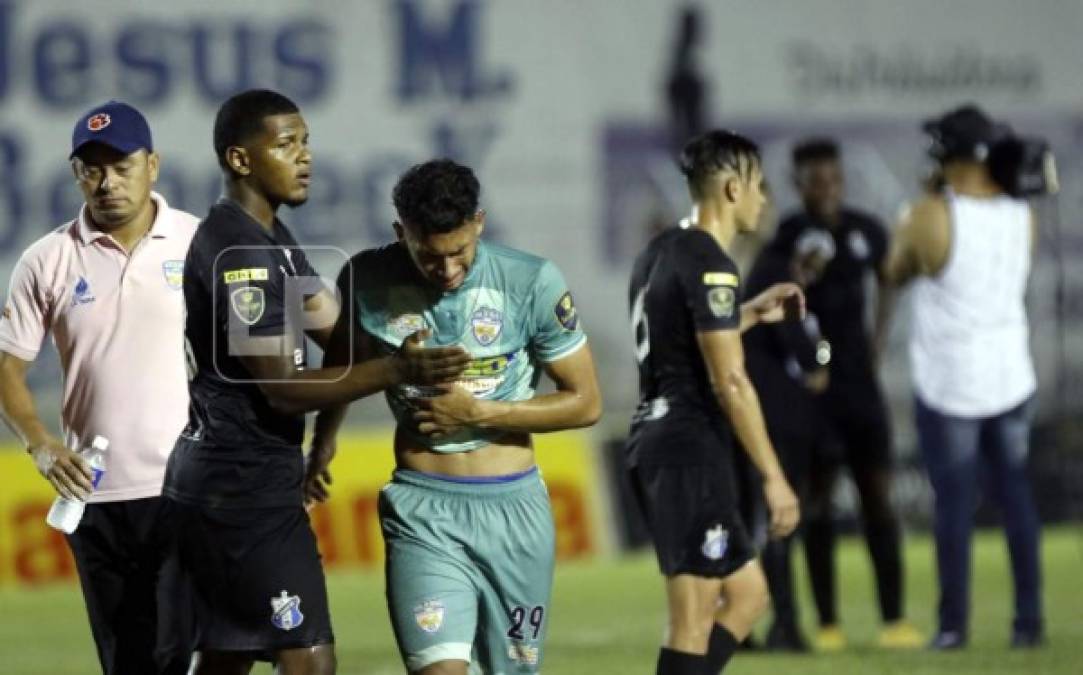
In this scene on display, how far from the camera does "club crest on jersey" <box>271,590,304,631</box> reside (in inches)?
249

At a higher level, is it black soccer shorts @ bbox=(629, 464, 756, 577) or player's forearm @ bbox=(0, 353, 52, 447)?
player's forearm @ bbox=(0, 353, 52, 447)

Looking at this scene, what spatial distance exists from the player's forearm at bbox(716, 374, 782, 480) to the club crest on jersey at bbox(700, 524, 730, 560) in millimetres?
263

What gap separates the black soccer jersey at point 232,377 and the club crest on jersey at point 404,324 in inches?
10.6

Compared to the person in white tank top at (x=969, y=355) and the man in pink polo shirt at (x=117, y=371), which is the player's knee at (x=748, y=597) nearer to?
the man in pink polo shirt at (x=117, y=371)

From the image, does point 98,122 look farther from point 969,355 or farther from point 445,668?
point 969,355

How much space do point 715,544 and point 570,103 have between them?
1062 centimetres

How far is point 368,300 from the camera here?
640 cm

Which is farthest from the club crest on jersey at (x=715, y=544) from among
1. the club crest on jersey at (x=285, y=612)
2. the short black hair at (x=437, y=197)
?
the short black hair at (x=437, y=197)

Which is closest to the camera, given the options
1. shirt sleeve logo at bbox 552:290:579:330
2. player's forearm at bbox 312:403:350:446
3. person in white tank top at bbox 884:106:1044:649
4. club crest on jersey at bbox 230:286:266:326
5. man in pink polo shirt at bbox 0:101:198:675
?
club crest on jersey at bbox 230:286:266:326

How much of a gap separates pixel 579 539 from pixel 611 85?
3.90 m

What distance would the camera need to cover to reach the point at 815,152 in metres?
10.8

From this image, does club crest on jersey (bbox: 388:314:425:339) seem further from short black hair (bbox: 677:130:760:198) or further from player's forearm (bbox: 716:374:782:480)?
short black hair (bbox: 677:130:760:198)

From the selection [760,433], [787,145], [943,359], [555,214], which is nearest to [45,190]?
[555,214]

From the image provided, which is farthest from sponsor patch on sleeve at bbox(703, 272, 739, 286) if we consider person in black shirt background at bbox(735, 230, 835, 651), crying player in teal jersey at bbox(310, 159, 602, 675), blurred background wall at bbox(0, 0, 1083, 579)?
blurred background wall at bbox(0, 0, 1083, 579)
